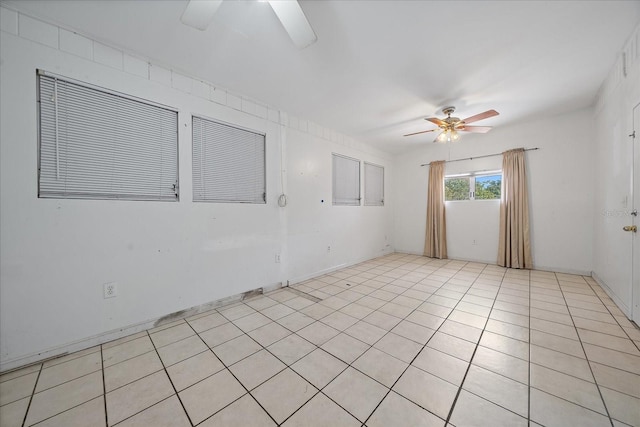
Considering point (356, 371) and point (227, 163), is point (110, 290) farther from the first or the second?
point (356, 371)

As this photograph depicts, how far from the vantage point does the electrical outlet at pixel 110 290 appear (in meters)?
2.07

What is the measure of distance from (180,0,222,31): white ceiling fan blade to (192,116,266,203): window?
3.87 ft

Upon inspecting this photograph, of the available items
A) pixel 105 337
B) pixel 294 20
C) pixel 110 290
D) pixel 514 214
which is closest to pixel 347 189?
pixel 514 214

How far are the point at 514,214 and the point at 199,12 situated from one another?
5.59 m

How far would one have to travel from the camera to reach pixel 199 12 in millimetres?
1588

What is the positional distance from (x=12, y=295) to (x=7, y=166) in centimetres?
98

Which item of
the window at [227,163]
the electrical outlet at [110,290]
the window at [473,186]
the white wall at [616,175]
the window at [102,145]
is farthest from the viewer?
the window at [473,186]

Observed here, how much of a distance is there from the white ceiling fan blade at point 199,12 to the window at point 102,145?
1.13 metres

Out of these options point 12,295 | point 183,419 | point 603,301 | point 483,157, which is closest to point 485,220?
point 483,157

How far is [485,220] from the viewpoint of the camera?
4844 millimetres

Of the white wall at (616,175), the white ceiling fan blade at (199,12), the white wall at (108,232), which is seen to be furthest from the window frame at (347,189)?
the white wall at (616,175)

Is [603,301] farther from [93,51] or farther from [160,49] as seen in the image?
[93,51]

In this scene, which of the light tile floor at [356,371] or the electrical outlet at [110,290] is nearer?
the light tile floor at [356,371]

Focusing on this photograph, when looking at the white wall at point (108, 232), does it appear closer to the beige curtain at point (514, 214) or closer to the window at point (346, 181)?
the window at point (346, 181)
